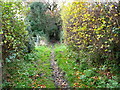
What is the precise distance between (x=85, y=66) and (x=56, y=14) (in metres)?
13.6

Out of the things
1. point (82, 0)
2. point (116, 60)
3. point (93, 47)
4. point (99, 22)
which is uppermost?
point (82, 0)

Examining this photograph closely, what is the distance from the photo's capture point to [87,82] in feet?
14.0

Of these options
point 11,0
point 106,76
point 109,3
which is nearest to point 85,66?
point 106,76

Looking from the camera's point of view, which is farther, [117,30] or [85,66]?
[85,66]

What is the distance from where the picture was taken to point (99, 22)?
15.0 feet

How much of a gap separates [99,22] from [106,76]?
6.05 ft

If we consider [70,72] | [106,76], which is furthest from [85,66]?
[106,76]

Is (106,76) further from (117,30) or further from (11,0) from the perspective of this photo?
(11,0)

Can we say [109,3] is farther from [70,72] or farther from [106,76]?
[70,72]

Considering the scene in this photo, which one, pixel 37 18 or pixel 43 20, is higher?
pixel 37 18

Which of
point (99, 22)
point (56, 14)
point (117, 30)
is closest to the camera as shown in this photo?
point (117, 30)

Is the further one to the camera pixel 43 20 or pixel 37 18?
pixel 43 20

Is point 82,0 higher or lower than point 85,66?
higher

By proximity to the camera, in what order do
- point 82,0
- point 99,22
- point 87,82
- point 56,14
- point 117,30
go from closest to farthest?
point 117,30 → point 87,82 → point 99,22 → point 82,0 → point 56,14
